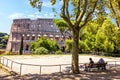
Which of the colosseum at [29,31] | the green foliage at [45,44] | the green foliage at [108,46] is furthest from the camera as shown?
the colosseum at [29,31]

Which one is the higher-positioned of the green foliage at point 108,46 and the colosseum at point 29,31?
the colosseum at point 29,31

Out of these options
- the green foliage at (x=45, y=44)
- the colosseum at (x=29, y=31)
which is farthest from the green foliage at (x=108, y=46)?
the colosseum at (x=29, y=31)

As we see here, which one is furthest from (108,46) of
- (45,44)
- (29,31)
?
(29,31)

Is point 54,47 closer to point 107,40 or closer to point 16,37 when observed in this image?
point 107,40

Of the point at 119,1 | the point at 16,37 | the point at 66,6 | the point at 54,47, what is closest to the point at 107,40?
the point at 54,47

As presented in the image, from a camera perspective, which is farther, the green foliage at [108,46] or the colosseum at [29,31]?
the colosseum at [29,31]

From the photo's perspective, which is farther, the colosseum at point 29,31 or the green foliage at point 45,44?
the colosseum at point 29,31

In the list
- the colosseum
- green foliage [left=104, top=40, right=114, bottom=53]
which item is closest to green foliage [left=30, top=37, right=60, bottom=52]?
green foliage [left=104, top=40, right=114, bottom=53]

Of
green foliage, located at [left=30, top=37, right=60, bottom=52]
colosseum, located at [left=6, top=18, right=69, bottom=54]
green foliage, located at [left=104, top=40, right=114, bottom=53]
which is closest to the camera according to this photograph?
green foliage, located at [left=104, top=40, right=114, bottom=53]

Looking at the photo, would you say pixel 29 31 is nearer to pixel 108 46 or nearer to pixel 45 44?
pixel 45 44

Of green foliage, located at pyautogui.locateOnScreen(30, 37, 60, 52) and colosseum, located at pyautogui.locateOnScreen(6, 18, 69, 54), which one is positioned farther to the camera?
colosseum, located at pyautogui.locateOnScreen(6, 18, 69, 54)

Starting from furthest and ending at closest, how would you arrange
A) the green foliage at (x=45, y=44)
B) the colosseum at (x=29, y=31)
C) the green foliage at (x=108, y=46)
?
the colosseum at (x=29, y=31), the green foliage at (x=45, y=44), the green foliage at (x=108, y=46)

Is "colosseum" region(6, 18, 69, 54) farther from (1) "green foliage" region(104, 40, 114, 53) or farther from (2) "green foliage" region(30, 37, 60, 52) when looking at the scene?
(1) "green foliage" region(104, 40, 114, 53)

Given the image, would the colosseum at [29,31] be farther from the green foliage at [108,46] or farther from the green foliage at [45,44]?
the green foliage at [108,46]
